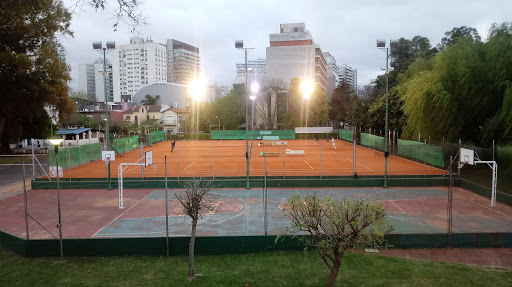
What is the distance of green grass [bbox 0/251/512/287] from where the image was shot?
1077 cm

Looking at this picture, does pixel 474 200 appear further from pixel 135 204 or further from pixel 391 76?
pixel 391 76

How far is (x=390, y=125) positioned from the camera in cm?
4984

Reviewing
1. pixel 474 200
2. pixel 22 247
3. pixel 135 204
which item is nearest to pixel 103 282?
pixel 22 247

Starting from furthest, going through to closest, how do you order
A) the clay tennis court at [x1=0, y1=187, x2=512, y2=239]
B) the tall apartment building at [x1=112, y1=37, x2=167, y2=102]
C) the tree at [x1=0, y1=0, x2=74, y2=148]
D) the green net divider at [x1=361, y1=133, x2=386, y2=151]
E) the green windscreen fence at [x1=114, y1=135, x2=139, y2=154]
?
1. the tall apartment building at [x1=112, y1=37, x2=167, y2=102]
2. the green net divider at [x1=361, y1=133, x2=386, y2=151]
3. the green windscreen fence at [x1=114, y1=135, x2=139, y2=154]
4. the tree at [x1=0, y1=0, x2=74, y2=148]
5. the clay tennis court at [x1=0, y1=187, x2=512, y2=239]

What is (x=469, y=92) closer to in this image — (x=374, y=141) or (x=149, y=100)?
(x=374, y=141)

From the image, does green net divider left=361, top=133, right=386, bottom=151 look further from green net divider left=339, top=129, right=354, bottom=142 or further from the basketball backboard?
the basketball backboard

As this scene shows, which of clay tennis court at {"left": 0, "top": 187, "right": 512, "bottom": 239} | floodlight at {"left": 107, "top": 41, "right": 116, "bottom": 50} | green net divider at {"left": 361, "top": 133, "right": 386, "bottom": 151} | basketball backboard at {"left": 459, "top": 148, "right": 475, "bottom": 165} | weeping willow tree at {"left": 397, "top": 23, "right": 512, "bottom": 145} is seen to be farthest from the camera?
green net divider at {"left": 361, "top": 133, "right": 386, "bottom": 151}

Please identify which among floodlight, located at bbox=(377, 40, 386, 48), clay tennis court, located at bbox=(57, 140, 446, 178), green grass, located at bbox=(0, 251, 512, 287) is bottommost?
green grass, located at bbox=(0, 251, 512, 287)

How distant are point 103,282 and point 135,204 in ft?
31.2

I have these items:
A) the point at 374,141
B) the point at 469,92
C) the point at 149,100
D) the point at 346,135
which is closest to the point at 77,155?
the point at 469,92

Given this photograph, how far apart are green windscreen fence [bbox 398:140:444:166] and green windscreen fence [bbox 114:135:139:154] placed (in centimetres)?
2880

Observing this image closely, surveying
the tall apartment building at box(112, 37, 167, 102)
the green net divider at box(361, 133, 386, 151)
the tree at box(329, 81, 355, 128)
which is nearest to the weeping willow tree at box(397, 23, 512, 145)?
the green net divider at box(361, 133, 386, 151)

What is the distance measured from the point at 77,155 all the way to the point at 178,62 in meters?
165

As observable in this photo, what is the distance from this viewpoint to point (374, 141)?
1789 inches
